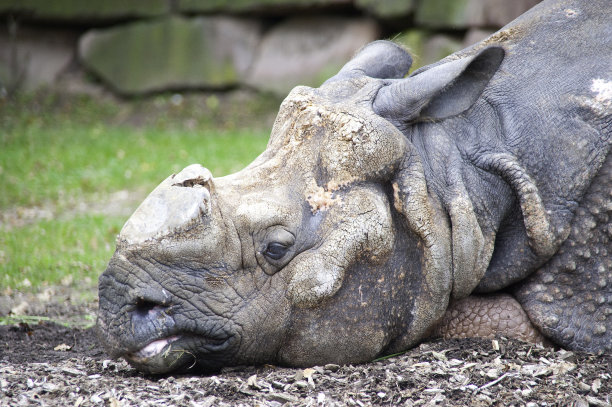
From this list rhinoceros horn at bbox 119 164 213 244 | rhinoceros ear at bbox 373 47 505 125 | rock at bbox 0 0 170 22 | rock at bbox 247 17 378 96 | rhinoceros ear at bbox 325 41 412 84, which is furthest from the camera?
rock at bbox 0 0 170 22

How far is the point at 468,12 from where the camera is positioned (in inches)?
442

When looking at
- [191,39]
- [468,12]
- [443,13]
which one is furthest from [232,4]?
[468,12]

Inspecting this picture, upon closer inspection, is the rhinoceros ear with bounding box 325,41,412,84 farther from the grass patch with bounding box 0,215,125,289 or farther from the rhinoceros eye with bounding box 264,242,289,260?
the grass patch with bounding box 0,215,125,289

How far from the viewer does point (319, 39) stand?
43.3ft

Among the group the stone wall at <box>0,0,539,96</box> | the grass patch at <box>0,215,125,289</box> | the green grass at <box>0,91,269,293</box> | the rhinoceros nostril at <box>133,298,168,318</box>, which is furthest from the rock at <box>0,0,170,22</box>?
the rhinoceros nostril at <box>133,298,168,318</box>

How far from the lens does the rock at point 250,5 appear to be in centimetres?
1304

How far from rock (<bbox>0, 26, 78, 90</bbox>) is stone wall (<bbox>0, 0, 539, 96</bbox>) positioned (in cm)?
2

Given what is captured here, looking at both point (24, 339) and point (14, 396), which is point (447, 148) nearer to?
point (14, 396)

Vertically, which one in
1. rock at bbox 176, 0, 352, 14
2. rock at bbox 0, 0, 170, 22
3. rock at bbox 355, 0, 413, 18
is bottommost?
rock at bbox 355, 0, 413, 18

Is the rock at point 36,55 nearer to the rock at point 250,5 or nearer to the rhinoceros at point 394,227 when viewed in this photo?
the rock at point 250,5

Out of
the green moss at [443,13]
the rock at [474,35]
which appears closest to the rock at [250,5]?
the green moss at [443,13]

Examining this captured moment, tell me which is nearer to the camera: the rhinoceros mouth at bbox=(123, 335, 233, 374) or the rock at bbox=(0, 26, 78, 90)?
the rhinoceros mouth at bbox=(123, 335, 233, 374)

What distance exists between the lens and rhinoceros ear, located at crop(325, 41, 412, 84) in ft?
13.5

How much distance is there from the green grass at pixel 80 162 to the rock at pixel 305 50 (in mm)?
1015
